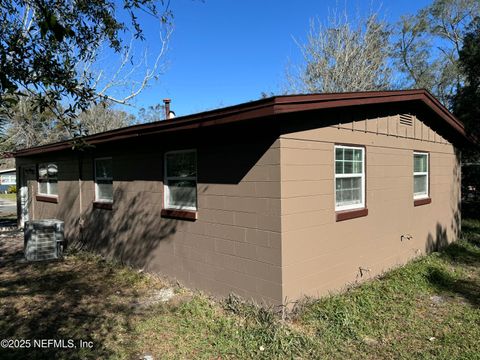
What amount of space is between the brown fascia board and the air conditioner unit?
247 centimetres

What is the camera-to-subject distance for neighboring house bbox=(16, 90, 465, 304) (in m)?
5.05

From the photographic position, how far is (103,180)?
8.92 metres

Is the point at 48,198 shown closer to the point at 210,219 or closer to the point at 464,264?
the point at 210,219

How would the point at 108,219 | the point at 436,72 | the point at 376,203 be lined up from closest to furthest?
the point at 376,203 < the point at 108,219 < the point at 436,72

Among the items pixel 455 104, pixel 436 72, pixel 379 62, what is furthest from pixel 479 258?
pixel 436 72

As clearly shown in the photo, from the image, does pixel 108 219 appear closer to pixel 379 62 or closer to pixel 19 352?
pixel 19 352

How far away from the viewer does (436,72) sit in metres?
30.4

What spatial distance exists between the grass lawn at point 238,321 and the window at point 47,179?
16.7 ft

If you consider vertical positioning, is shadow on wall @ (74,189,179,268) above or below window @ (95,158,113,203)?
below

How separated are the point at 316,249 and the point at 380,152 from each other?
104 inches

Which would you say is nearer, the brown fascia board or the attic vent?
the brown fascia board

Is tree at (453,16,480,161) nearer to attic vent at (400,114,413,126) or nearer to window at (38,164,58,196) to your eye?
attic vent at (400,114,413,126)

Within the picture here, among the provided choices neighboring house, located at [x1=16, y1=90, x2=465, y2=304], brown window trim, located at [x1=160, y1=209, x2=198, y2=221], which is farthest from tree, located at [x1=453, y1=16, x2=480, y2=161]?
brown window trim, located at [x1=160, y1=209, x2=198, y2=221]

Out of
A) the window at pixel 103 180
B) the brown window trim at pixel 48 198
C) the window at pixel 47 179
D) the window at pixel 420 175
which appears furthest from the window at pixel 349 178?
the window at pixel 47 179
